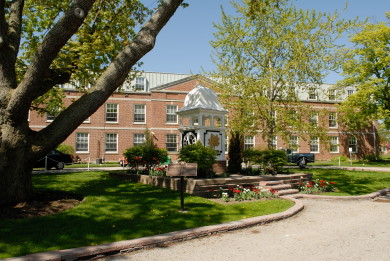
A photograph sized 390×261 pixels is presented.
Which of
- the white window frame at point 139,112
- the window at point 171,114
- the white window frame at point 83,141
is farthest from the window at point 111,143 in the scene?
the window at point 171,114

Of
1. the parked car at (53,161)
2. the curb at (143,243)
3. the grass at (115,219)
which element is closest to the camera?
the curb at (143,243)

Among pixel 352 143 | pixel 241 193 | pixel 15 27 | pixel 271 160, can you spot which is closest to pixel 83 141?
pixel 271 160

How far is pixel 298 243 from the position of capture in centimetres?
564

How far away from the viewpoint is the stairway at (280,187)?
36.9 feet

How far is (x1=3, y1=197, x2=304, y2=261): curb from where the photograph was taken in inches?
180

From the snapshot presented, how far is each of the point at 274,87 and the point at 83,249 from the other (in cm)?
1427

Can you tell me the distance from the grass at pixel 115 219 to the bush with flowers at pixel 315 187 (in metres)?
2.86

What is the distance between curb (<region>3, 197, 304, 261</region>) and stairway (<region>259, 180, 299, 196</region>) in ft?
12.9

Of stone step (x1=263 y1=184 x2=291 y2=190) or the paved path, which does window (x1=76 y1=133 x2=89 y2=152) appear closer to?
stone step (x1=263 y1=184 x2=291 y2=190)

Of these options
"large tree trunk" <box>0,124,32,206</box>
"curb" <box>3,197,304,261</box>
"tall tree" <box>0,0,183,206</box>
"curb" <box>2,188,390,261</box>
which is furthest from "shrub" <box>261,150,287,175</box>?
"large tree trunk" <box>0,124,32,206</box>

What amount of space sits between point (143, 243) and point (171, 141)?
2784 centimetres

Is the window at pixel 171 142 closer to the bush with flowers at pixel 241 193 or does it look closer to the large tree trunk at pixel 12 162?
the bush with flowers at pixel 241 193

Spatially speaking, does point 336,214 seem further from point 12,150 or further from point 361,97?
point 361,97

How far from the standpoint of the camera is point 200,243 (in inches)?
223
